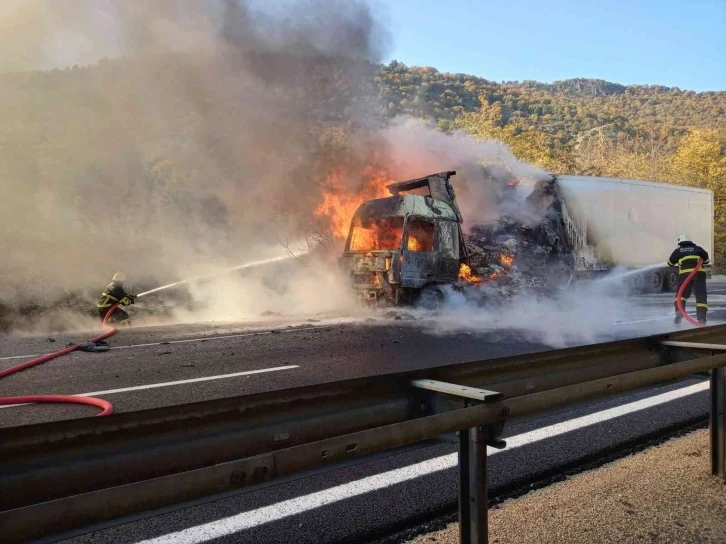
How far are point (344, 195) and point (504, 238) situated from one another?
4853 mm

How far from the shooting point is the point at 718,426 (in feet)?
9.98

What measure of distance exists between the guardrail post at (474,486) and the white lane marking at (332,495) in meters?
0.97

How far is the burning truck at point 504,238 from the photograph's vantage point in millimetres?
11453

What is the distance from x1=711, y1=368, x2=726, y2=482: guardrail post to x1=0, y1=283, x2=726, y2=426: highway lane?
340cm

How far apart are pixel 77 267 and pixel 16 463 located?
1830 cm

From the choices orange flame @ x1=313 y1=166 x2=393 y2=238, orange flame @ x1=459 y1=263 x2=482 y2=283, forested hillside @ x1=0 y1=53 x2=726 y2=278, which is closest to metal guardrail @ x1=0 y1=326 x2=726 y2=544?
orange flame @ x1=459 y1=263 x2=482 y2=283

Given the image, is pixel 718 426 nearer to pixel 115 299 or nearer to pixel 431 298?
pixel 431 298

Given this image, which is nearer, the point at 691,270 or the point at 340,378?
the point at 340,378

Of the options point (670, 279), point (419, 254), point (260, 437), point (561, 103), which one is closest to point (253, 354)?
point (419, 254)

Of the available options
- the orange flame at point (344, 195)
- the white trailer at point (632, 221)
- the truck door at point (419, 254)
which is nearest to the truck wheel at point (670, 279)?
the white trailer at point (632, 221)

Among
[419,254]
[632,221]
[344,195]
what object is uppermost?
[344,195]

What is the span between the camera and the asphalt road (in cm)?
267

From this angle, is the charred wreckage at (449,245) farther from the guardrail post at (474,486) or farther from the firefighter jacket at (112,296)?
the guardrail post at (474,486)

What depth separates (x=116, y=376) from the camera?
→ 593 cm
